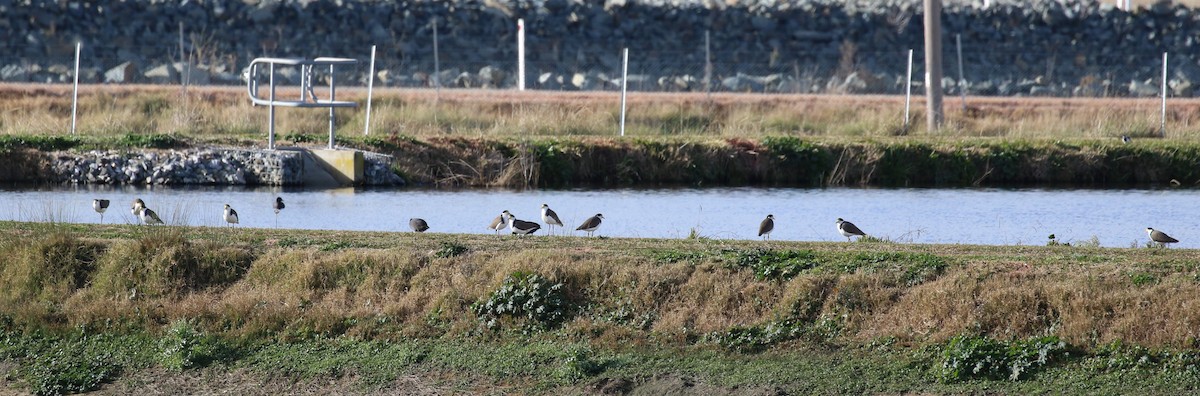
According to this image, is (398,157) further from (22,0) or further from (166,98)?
(22,0)

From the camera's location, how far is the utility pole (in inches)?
1156

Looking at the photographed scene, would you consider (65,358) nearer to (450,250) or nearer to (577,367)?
(450,250)

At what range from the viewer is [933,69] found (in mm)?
29703

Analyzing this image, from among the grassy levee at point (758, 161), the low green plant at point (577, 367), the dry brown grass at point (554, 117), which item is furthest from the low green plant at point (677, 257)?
the dry brown grass at point (554, 117)

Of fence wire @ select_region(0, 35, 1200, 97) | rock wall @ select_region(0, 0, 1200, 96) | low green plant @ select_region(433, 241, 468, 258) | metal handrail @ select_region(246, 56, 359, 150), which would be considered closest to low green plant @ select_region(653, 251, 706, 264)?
low green plant @ select_region(433, 241, 468, 258)

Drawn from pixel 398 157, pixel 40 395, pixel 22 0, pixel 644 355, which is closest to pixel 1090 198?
pixel 398 157

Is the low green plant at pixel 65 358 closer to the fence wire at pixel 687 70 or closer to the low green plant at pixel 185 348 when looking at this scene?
the low green plant at pixel 185 348

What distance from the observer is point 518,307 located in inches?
509

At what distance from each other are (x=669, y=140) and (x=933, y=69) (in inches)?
270

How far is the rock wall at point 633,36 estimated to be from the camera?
45.6 metres

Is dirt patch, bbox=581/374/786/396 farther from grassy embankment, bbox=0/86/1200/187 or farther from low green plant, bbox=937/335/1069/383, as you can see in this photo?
grassy embankment, bbox=0/86/1200/187

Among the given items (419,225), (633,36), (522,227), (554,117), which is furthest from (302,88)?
(633,36)

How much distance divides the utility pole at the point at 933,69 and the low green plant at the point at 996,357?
1760 cm

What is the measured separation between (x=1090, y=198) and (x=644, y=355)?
12.1 metres
